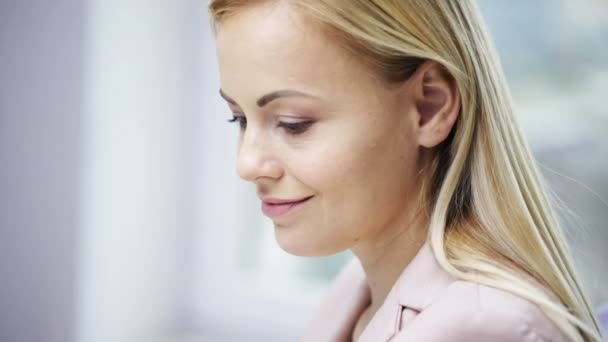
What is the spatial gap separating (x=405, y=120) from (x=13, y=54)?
939 millimetres

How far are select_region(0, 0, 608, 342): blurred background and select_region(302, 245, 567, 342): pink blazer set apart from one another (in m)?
0.51

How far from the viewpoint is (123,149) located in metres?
1.60

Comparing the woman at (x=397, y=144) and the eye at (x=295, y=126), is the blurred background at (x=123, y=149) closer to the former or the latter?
the woman at (x=397, y=144)

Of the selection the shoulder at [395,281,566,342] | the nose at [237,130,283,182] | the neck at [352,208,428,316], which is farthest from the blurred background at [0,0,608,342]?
the nose at [237,130,283,182]

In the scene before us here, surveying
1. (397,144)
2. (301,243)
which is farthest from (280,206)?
(397,144)

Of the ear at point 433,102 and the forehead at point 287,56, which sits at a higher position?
the forehead at point 287,56

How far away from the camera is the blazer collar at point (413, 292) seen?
80cm

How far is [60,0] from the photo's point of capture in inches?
56.3

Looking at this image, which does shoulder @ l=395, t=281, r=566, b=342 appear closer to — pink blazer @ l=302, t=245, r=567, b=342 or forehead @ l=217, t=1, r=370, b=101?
pink blazer @ l=302, t=245, r=567, b=342

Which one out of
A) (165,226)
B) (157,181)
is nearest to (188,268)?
(165,226)

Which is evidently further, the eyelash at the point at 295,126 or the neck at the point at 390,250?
the neck at the point at 390,250

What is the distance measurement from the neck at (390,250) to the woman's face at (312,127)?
57 mm

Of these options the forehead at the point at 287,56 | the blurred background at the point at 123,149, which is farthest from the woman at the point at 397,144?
the blurred background at the point at 123,149

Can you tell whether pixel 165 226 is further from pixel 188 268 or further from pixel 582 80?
pixel 582 80
